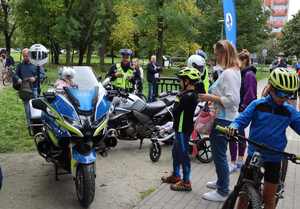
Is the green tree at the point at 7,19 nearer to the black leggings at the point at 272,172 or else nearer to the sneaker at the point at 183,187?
the sneaker at the point at 183,187

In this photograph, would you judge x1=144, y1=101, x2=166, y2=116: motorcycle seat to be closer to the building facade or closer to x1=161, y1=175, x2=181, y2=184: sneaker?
x1=161, y1=175, x2=181, y2=184: sneaker

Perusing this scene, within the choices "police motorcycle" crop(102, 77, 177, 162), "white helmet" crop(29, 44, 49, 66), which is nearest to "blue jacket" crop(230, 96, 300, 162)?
"police motorcycle" crop(102, 77, 177, 162)

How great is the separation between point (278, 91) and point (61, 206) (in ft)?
9.45

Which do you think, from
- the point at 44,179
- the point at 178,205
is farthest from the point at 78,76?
the point at 178,205

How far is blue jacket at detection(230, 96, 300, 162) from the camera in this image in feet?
13.3

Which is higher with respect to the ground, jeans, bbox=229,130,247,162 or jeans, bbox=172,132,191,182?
jeans, bbox=172,132,191,182

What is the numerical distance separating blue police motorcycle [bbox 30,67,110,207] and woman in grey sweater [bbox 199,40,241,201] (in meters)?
1.33

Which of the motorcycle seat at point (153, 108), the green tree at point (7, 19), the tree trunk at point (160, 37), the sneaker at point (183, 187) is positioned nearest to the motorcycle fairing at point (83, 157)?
the sneaker at point (183, 187)

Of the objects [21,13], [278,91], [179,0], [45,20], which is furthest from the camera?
[179,0]

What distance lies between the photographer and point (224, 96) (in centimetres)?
553

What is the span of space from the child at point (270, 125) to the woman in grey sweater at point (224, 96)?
1302mm

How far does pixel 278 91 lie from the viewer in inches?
154

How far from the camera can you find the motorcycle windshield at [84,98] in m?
5.20

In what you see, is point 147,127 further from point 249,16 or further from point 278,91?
point 249,16
